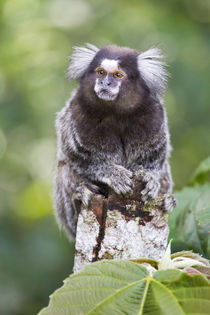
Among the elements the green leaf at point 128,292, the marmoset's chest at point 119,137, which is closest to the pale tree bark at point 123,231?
the green leaf at point 128,292

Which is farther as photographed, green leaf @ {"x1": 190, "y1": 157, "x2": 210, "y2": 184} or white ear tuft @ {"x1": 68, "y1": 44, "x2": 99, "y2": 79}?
white ear tuft @ {"x1": 68, "y1": 44, "x2": 99, "y2": 79}

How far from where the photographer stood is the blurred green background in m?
5.79

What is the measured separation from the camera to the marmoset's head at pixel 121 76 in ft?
11.5

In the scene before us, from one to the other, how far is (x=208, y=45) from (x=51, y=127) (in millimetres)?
2140

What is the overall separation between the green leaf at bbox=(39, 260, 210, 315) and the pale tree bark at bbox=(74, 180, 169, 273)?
0.60 m

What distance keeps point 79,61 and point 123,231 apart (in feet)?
6.83

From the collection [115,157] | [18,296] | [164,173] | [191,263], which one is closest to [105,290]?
[191,263]

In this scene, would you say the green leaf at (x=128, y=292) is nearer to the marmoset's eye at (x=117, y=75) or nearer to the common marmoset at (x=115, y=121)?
the common marmoset at (x=115, y=121)

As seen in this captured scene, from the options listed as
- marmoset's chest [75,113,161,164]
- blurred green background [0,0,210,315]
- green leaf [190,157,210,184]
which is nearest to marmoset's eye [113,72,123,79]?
marmoset's chest [75,113,161,164]

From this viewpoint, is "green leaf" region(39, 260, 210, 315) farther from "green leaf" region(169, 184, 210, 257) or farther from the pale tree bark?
"green leaf" region(169, 184, 210, 257)

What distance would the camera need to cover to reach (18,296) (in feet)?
18.8

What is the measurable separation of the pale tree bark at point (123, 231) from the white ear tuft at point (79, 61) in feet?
6.09

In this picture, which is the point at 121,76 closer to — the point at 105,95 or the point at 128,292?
the point at 105,95

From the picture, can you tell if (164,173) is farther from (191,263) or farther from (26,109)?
(26,109)
